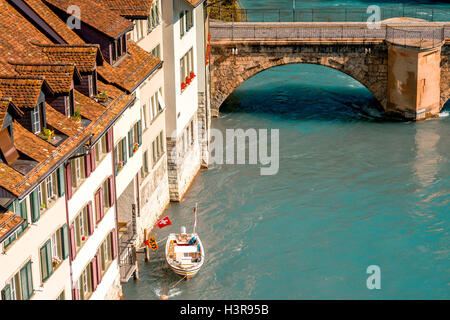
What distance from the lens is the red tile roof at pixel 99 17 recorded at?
38.1 meters

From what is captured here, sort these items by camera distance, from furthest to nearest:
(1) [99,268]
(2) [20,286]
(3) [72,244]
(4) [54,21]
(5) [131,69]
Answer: (5) [131,69]
(4) [54,21]
(1) [99,268]
(3) [72,244]
(2) [20,286]

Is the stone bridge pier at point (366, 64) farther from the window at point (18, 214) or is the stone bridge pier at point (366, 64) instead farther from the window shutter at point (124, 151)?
the window at point (18, 214)

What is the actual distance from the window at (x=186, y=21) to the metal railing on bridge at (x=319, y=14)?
32288mm

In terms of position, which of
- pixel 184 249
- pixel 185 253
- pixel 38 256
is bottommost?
pixel 185 253

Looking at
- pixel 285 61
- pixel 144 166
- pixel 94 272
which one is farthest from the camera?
pixel 285 61

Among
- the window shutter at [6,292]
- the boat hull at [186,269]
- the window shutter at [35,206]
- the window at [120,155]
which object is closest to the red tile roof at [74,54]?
the window shutter at [35,206]

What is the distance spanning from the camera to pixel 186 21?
54.9 meters

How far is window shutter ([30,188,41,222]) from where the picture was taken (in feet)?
90.8

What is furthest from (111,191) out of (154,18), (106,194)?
(154,18)

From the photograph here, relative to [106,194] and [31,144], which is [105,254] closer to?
[106,194]

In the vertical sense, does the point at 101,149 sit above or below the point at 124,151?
above

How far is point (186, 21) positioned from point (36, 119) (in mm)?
28253
